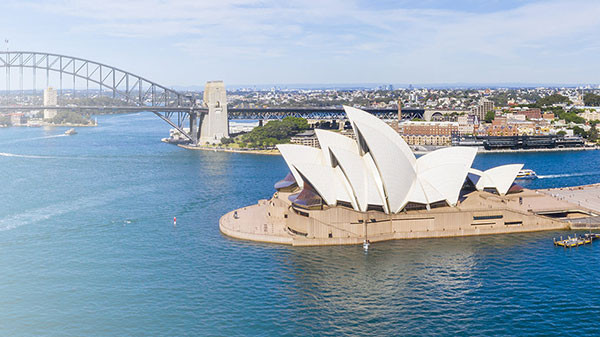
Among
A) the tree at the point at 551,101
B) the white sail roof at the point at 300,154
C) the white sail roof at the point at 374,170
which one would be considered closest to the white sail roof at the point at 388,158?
the white sail roof at the point at 374,170

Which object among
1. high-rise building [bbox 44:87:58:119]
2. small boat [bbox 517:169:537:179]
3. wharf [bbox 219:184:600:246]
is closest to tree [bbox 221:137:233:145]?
small boat [bbox 517:169:537:179]

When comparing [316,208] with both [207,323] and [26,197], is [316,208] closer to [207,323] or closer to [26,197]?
[207,323]

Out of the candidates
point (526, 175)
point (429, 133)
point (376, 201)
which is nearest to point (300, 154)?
point (376, 201)

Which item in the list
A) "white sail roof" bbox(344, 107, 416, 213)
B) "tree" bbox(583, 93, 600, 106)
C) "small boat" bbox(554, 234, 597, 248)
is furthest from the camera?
"tree" bbox(583, 93, 600, 106)

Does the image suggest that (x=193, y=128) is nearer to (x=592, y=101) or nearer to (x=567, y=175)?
(x=567, y=175)

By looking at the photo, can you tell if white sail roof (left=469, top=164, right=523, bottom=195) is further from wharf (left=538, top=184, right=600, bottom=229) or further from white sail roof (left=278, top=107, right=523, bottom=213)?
white sail roof (left=278, top=107, right=523, bottom=213)

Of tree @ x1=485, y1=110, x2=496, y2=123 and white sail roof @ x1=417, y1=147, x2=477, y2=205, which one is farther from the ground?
tree @ x1=485, y1=110, x2=496, y2=123

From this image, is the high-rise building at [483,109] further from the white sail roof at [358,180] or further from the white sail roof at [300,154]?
the white sail roof at [358,180]
